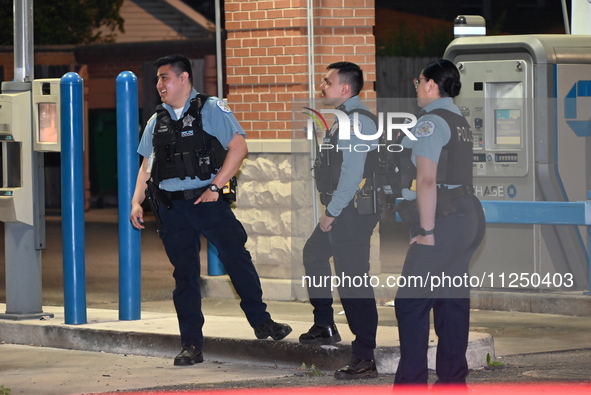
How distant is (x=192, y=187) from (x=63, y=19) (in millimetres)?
23368

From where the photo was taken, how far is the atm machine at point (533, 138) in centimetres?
1040

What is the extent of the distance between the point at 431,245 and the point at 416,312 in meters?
0.36

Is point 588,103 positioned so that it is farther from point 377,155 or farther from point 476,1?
point 476,1

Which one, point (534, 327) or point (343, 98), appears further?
point (534, 327)

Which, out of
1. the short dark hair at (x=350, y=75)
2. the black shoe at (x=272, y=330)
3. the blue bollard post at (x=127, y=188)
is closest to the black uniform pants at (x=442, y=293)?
the short dark hair at (x=350, y=75)

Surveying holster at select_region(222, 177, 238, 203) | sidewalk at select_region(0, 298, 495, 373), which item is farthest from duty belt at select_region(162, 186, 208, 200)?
sidewalk at select_region(0, 298, 495, 373)

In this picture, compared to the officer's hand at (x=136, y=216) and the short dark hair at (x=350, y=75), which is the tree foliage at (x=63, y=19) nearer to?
the officer's hand at (x=136, y=216)

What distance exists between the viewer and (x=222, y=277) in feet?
37.9

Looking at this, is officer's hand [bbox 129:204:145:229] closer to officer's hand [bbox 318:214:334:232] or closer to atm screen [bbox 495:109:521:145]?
officer's hand [bbox 318:214:334:232]

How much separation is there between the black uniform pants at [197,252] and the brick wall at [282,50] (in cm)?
338

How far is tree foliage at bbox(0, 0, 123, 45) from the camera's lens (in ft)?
96.4

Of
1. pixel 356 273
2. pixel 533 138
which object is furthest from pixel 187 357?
pixel 533 138

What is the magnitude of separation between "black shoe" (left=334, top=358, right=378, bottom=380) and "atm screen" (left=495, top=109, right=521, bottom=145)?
378cm

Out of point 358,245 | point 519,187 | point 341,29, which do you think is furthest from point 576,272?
point 358,245
